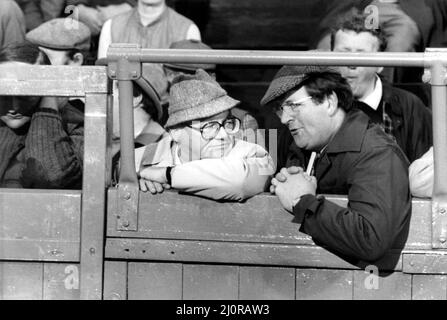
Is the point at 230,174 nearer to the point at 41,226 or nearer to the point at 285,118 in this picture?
the point at 285,118

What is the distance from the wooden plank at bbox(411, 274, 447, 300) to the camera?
107 inches

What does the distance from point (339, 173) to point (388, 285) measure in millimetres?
391

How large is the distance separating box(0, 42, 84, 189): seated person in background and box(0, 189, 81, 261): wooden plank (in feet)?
0.49

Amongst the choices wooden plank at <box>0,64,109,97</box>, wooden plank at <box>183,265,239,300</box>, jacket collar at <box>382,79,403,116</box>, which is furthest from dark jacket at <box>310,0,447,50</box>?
wooden plank at <box>183,265,239,300</box>

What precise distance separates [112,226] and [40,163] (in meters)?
0.37

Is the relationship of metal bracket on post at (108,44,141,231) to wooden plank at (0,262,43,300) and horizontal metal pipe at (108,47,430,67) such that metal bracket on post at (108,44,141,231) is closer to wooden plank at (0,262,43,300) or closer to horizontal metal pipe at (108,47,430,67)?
horizontal metal pipe at (108,47,430,67)

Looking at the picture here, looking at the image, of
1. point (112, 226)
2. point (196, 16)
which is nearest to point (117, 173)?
point (112, 226)

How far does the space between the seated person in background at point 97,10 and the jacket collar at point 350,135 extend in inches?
98.0

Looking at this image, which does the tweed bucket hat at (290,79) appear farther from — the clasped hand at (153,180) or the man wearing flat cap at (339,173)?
the clasped hand at (153,180)

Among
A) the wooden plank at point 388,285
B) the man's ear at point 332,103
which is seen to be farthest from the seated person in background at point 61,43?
the wooden plank at point 388,285

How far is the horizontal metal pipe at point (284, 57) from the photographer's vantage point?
2.65 m

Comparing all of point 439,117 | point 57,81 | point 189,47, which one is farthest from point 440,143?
point 189,47

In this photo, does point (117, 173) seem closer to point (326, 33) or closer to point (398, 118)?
point (398, 118)

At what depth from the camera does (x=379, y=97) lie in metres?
3.86
